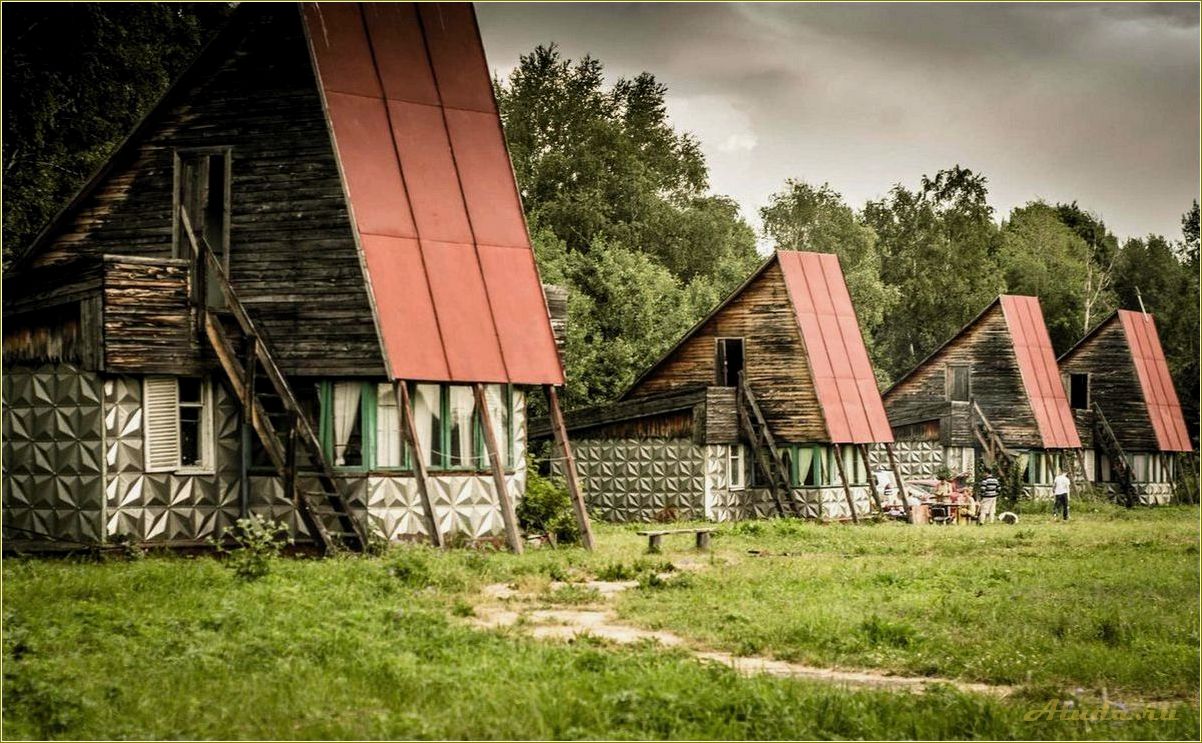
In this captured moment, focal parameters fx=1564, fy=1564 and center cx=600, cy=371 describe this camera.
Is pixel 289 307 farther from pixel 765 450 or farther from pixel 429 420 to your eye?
pixel 765 450

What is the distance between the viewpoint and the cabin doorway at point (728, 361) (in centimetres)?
4869

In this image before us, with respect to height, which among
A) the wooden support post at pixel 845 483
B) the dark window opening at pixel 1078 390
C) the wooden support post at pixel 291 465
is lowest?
the wooden support post at pixel 845 483

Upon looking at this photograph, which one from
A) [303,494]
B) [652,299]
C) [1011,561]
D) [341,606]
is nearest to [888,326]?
[652,299]

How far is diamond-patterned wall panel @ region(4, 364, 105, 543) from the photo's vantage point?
2505cm

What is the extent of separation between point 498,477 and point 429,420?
175cm

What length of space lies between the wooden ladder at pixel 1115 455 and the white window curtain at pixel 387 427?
44.9 metres

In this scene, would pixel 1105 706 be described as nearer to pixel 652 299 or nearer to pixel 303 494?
pixel 303 494

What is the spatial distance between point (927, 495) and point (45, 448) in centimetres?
3320

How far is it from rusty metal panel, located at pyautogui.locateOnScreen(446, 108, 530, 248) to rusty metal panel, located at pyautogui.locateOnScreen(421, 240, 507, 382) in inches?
31.3

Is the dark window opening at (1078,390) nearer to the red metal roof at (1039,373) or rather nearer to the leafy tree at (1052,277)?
the red metal roof at (1039,373)

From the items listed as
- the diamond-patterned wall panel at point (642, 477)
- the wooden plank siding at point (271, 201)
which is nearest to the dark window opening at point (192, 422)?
the wooden plank siding at point (271, 201)

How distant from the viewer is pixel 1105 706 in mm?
14328

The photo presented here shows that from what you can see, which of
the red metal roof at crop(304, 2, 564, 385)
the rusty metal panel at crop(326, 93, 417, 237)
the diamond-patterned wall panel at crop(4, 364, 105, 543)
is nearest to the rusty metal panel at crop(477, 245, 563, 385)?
the red metal roof at crop(304, 2, 564, 385)

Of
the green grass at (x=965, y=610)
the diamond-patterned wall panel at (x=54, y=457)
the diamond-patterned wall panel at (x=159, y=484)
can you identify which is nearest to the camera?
the green grass at (x=965, y=610)
